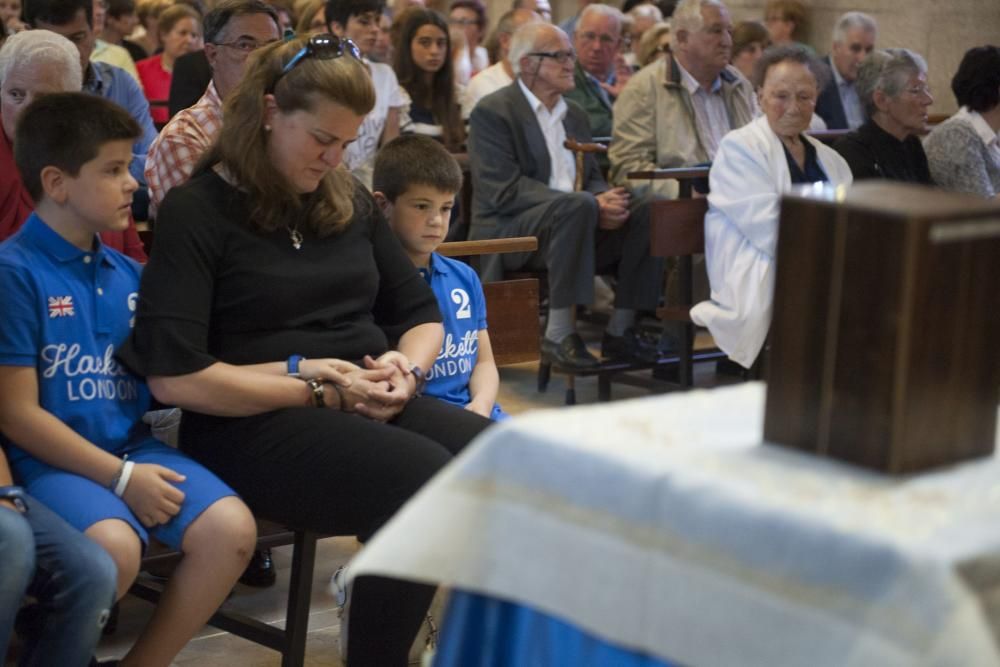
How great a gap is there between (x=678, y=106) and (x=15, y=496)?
3901 mm

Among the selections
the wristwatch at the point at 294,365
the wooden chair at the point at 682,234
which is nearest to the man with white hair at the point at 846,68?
the wooden chair at the point at 682,234

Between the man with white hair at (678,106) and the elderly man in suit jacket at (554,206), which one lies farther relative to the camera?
the man with white hair at (678,106)

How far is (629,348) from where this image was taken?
529 centimetres

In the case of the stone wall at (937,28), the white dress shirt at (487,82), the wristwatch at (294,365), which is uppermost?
the stone wall at (937,28)

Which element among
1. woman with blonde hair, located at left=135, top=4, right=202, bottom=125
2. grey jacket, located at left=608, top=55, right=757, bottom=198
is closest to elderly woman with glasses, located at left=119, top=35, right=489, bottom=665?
grey jacket, located at left=608, top=55, right=757, bottom=198

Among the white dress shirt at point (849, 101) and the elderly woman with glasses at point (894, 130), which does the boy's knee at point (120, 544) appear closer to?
the elderly woman with glasses at point (894, 130)

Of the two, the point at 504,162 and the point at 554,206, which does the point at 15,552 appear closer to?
the point at 554,206

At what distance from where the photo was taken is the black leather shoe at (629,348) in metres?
5.23

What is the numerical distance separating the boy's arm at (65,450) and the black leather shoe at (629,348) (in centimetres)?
310

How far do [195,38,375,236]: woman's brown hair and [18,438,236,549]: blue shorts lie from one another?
443 millimetres

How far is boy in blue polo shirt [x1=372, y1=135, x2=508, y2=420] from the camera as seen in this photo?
9.41 feet

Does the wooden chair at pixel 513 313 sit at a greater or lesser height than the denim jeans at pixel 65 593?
greater

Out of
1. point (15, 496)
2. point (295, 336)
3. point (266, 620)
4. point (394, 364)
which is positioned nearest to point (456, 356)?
point (394, 364)

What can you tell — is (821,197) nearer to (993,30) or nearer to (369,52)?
(369,52)
